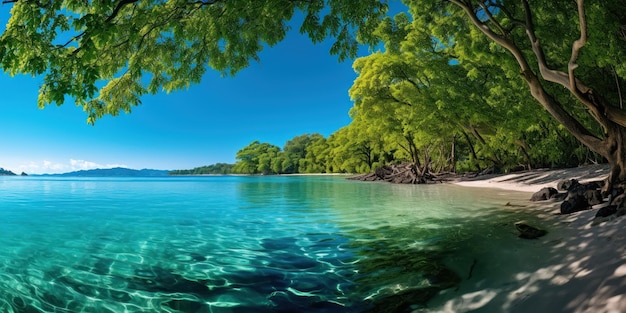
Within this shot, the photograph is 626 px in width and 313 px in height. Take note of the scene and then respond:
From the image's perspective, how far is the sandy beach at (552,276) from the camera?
3109 mm

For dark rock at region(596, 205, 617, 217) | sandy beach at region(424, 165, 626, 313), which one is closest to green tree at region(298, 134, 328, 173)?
dark rock at region(596, 205, 617, 217)

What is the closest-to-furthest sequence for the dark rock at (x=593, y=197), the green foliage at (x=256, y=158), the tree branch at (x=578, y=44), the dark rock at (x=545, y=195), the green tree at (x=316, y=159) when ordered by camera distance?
the tree branch at (x=578, y=44)
the dark rock at (x=593, y=197)
the dark rock at (x=545, y=195)
the green tree at (x=316, y=159)
the green foliage at (x=256, y=158)

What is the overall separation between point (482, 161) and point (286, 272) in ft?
128

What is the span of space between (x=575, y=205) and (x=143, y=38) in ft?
35.6

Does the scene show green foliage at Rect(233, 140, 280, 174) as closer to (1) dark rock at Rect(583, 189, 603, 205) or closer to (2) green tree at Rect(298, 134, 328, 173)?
(2) green tree at Rect(298, 134, 328, 173)

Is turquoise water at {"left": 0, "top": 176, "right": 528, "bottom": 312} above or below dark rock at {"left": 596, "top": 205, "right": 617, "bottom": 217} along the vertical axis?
below

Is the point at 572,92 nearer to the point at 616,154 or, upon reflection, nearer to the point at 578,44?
the point at 578,44

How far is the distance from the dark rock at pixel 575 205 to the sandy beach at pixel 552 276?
2418 millimetres

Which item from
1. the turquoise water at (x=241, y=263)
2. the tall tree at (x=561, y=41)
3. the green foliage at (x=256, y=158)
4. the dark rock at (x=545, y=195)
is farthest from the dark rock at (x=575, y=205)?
the green foliage at (x=256, y=158)

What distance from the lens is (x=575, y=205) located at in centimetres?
810

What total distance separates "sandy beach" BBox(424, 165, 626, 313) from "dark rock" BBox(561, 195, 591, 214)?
95.2 inches

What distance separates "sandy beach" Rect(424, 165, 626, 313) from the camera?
311 cm

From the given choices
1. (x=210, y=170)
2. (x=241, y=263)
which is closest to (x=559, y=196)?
(x=241, y=263)

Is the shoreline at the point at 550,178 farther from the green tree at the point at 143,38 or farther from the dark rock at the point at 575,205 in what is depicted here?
the green tree at the point at 143,38
